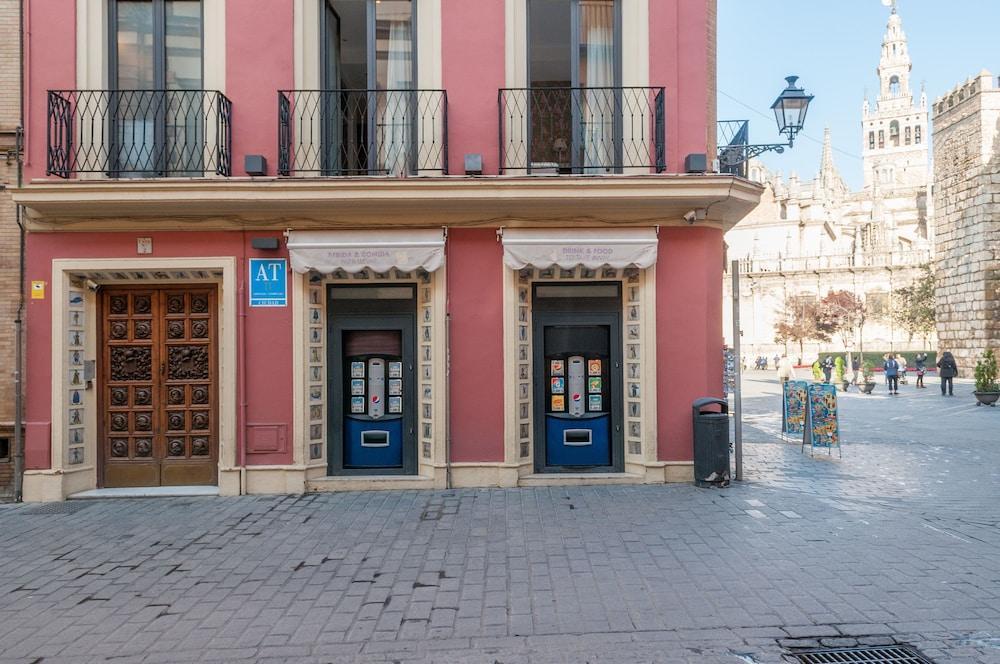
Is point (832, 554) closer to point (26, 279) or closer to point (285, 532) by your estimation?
point (285, 532)

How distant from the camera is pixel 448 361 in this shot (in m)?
8.24

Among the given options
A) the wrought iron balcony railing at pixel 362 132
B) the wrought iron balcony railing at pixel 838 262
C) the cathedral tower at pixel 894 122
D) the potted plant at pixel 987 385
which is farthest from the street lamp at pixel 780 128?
the cathedral tower at pixel 894 122

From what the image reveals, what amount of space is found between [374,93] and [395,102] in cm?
33

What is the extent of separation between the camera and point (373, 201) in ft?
25.4

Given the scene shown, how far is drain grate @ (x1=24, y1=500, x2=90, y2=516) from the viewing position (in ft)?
24.3

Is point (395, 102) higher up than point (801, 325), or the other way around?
point (395, 102)

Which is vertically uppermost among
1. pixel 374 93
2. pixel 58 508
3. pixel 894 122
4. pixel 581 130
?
pixel 894 122

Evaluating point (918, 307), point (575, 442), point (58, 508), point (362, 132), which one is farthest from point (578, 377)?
point (918, 307)

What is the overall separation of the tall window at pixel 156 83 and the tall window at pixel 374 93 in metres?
1.79

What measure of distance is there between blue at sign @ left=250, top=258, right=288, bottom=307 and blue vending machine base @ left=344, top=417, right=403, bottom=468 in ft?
6.80

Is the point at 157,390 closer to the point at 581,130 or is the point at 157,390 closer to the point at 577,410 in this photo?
the point at 577,410

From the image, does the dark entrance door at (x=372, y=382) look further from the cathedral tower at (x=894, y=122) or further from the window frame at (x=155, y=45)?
the cathedral tower at (x=894, y=122)

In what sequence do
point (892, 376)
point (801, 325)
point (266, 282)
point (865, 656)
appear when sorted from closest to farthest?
point (865, 656)
point (266, 282)
point (892, 376)
point (801, 325)

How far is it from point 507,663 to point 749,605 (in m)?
Answer: 2.03
